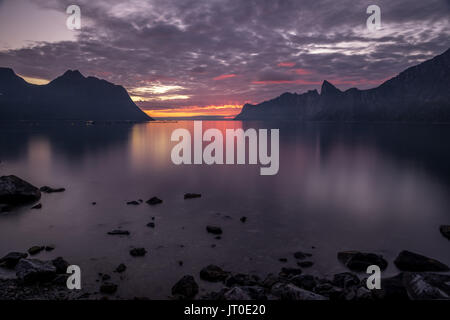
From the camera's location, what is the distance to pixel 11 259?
44.9ft

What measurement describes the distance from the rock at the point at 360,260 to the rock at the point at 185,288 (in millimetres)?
8268

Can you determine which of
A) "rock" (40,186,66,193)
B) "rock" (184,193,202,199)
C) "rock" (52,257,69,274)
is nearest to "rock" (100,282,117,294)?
"rock" (52,257,69,274)

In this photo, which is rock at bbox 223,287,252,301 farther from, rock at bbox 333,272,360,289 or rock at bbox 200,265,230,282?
rock at bbox 333,272,360,289

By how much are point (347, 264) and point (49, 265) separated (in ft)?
49.3

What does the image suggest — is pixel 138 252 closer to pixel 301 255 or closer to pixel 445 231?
pixel 301 255

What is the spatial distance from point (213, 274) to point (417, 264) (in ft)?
35.2

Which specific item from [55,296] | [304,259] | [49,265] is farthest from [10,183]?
[304,259]

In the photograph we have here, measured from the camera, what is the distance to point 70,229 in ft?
61.5

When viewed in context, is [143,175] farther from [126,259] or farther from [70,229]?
[126,259]

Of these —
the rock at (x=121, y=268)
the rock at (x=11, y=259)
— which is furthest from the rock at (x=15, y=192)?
the rock at (x=121, y=268)

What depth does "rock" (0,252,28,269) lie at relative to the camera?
13.4 meters

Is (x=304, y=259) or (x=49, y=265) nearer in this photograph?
(x=49, y=265)

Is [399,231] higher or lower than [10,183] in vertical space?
lower

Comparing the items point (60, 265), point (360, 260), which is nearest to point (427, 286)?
point (360, 260)
